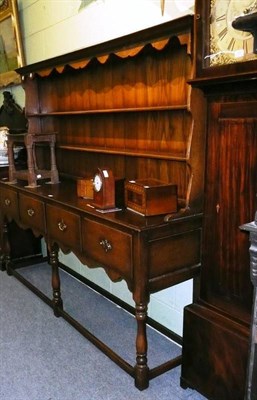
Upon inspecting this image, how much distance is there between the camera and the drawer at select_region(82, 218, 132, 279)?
170 cm

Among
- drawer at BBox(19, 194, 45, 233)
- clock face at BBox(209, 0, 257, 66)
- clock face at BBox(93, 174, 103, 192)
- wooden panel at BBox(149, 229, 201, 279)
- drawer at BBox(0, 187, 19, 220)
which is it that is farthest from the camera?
drawer at BBox(0, 187, 19, 220)

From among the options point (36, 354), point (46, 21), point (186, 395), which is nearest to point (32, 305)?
point (36, 354)

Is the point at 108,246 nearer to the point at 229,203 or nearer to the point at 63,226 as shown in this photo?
the point at 63,226

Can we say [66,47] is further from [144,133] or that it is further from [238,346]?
[238,346]

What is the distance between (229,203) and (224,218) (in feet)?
0.25

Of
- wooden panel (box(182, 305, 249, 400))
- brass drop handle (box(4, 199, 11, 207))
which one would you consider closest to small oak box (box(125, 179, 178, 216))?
wooden panel (box(182, 305, 249, 400))

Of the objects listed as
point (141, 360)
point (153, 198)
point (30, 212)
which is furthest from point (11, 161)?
point (141, 360)

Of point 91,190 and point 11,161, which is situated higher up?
point 11,161

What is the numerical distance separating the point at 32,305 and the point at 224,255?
68.1 inches

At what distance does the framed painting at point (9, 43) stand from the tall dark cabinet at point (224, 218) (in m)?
2.36

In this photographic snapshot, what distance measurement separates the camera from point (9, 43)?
3486 millimetres

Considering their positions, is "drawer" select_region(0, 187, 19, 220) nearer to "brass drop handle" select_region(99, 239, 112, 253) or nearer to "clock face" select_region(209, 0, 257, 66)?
"brass drop handle" select_region(99, 239, 112, 253)

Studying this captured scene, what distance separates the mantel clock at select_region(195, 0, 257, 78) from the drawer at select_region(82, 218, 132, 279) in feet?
2.62

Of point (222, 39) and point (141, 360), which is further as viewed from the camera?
point (141, 360)
